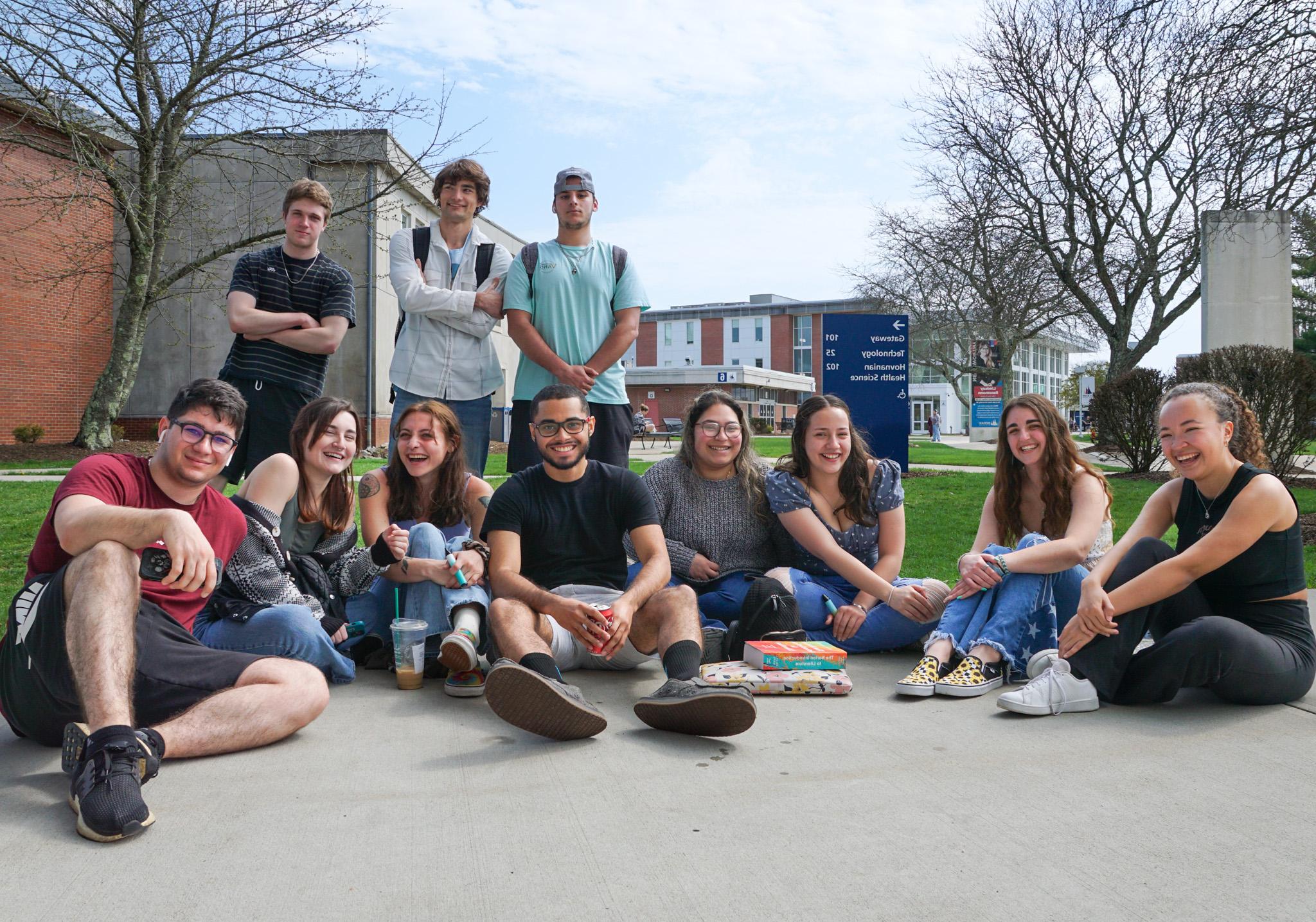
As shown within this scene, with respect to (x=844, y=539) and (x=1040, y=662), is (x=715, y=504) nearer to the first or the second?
(x=844, y=539)

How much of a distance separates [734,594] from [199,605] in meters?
2.45

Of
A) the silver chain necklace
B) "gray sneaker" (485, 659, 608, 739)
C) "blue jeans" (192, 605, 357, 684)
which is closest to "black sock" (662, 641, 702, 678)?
"gray sneaker" (485, 659, 608, 739)

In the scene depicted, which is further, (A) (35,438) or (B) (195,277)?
(B) (195,277)

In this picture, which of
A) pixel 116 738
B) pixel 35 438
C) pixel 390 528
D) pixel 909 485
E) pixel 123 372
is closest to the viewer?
pixel 116 738

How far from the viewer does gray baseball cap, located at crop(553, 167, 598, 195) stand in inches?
223

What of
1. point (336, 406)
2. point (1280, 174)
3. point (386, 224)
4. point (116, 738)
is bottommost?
point (116, 738)

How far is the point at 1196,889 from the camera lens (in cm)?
231

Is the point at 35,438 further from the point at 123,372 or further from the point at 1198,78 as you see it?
the point at 1198,78

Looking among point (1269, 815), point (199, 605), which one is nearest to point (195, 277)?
point (199, 605)

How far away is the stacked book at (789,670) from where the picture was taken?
4.22 m

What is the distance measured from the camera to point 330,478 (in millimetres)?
4691

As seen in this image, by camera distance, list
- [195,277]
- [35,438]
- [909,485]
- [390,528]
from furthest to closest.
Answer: [195,277] → [35,438] → [909,485] → [390,528]

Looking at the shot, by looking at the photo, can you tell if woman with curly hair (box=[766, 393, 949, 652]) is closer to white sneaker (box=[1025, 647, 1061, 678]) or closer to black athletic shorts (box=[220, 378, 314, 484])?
white sneaker (box=[1025, 647, 1061, 678])

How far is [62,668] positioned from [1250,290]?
18.3 meters
